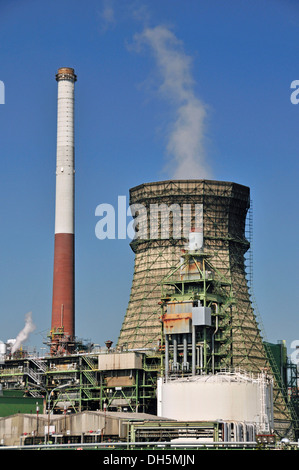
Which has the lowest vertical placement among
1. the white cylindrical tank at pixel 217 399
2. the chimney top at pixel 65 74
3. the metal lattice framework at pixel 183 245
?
the white cylindrical tank at pixel 217 399

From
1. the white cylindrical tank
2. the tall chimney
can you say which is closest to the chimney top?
the tall chimney

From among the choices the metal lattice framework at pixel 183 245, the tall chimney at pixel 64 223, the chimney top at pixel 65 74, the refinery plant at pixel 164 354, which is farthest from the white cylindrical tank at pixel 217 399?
the chimney top at pixel 65 74

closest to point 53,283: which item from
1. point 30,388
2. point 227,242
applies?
point 30,388

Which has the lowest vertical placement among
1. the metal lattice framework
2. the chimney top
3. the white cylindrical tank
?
the white cylindrical tank

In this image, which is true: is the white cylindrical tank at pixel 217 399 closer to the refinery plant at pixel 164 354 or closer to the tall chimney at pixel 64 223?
the refinery plant at pixel 164 354

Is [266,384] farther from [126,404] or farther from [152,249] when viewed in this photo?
[152,249]

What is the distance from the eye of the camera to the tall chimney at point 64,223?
117 metres

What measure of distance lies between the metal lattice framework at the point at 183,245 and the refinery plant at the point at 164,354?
195mm

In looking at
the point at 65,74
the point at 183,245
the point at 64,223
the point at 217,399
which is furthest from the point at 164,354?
the point at 65,74

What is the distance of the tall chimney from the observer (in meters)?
117

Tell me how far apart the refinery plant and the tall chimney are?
15 centimetres

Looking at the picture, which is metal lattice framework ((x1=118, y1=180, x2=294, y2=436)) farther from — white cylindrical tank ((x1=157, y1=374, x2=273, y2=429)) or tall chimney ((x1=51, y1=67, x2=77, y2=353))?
white cylindrical tank ((x1=157, y1=374, x2=273, y2=429))

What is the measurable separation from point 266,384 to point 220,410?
25.8 feet

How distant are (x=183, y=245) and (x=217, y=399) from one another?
4322 cm
